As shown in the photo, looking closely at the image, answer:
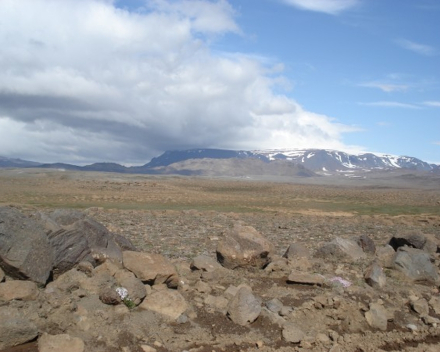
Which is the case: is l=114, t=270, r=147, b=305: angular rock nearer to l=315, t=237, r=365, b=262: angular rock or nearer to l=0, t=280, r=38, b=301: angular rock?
l=0, t=280, r=38, b=301: angular rock

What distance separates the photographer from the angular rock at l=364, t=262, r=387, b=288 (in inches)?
517

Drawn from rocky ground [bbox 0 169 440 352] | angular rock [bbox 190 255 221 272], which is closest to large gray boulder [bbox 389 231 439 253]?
rocky ground [bbox 0 169 440 352]

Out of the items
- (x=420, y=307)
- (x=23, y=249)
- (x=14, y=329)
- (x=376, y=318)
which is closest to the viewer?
(x=14, y=329)

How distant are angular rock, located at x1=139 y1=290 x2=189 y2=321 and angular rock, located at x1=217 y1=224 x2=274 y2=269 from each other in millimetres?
3894

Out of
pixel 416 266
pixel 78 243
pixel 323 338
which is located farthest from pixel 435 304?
pixel 78 243

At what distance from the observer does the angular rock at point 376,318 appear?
10766 millimetres

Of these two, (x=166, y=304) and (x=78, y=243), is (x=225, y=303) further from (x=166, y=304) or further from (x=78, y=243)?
(x=78, y=243)

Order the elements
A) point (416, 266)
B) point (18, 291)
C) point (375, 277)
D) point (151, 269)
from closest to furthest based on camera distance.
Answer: point (18, 291) < point (151, 269) < point (375, 277) < point (416, 266)

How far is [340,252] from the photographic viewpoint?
1645 centimetres

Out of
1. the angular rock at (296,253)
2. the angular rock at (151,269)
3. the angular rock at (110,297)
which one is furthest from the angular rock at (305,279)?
the angular rock at (110,297)

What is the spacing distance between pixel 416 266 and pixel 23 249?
1237 centimetres

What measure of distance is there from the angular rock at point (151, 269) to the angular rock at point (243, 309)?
169 cm

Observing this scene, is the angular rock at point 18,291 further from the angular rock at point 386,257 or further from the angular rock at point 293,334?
the angular rock at point 386,257

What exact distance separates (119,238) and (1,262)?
A: 493 cm
